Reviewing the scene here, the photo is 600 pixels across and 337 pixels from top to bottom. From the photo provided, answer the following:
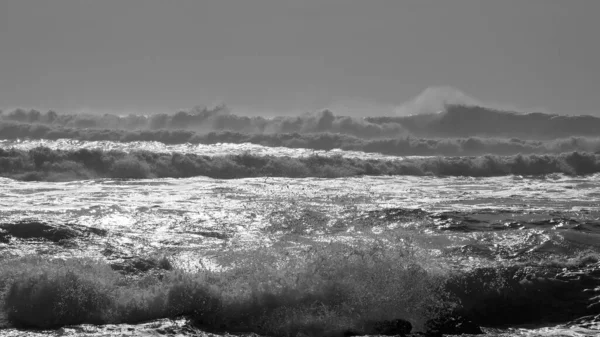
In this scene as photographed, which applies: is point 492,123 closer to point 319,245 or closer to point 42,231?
point 319,245

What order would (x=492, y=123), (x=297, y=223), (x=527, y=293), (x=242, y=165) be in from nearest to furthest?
(x=527, y=293)
(x=297, y=223)
(x=242, y=165)
(x=492, y=123)

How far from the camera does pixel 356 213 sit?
1207cm

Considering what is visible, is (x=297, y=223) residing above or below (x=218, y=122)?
below

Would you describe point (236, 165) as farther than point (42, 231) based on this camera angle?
Yes

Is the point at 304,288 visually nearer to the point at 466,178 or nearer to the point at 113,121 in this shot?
the point at 466,178

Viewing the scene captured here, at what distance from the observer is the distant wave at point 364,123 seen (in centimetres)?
3647

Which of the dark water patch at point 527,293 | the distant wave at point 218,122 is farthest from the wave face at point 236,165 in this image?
the dark water patch at point 527,293

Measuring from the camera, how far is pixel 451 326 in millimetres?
6516

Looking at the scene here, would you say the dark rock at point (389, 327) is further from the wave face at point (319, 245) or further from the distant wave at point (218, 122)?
the distant wave at point (218, 122)

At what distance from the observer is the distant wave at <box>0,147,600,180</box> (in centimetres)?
1905

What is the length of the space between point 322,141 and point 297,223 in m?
20.6

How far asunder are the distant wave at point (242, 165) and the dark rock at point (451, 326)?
13592mm

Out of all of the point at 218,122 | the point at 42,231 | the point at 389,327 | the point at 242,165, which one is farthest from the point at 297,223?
the point at 218,122

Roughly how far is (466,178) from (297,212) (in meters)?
11.1
